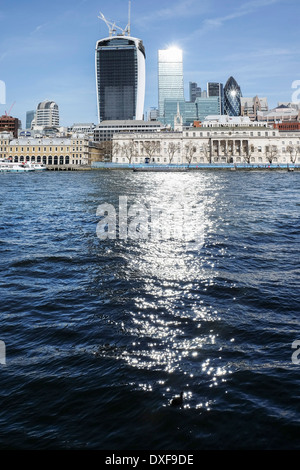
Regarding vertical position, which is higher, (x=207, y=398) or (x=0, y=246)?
(x=0, y=246)

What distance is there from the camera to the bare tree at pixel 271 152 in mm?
169125

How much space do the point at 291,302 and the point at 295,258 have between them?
20.2 ft

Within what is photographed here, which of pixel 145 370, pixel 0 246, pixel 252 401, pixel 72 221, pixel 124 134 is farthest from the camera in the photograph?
pixel 124 134

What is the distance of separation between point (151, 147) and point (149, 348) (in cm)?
17220

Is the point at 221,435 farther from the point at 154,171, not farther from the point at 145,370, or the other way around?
the point at 154,171

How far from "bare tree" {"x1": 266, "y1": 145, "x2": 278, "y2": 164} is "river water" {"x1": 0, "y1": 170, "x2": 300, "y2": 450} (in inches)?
6387

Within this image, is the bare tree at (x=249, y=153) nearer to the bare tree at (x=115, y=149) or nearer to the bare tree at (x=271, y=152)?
the bare tree at (x=271, y=152)

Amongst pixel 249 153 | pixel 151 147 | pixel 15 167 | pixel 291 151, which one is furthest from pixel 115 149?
pixel 291 151

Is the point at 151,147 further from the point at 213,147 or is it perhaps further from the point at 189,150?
the point at 213,147

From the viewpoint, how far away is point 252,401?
7258mm

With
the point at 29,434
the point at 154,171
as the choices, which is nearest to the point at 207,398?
the point at 29,434

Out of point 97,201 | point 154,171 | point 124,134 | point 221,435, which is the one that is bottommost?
point 221,435

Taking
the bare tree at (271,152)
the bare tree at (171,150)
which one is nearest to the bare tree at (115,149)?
the bare tree at (171,150)

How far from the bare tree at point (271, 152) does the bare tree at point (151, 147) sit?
53.2 m
